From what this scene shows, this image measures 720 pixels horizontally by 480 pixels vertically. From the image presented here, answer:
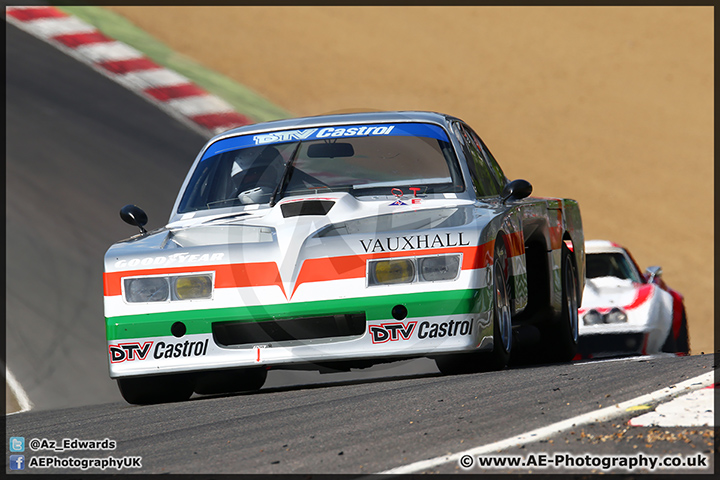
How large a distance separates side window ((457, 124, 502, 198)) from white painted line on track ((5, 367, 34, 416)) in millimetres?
3510

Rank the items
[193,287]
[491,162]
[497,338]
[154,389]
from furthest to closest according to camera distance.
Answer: [491,162] < [154,389] < [497,338] < [193,287]

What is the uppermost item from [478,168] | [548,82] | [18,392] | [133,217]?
[548,82]

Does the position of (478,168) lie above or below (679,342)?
above

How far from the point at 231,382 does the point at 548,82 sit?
14160 millimetres

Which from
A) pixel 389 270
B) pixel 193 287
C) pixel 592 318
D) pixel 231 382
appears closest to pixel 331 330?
pixel 389 270

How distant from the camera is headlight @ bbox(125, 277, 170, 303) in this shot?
513 centimetres

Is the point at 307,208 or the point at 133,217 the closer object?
the point at 307,208

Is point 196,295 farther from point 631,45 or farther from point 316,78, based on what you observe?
point 631,45

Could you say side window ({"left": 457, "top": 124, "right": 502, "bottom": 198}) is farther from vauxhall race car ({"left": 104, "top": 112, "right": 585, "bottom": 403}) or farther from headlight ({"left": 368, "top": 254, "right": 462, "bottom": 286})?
headlight ({"left": 368, "top": 254, "right": 462, "bottom": 286})

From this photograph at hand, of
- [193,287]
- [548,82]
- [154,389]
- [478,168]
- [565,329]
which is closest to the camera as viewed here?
[193,287]

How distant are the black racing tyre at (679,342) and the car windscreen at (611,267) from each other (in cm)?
55

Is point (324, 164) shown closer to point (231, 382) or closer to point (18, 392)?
point (231, 382)

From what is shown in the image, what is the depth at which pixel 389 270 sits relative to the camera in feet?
16.4

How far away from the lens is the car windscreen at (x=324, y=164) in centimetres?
601
